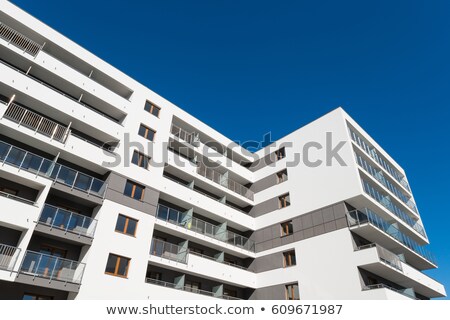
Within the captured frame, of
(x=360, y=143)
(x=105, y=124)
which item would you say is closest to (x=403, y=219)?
(x=360, y=143)

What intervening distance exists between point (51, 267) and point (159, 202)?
8.87 metres

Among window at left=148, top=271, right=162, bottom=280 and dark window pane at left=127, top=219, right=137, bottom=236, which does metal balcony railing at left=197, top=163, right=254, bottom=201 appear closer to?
dark window pane at left=127, top=219, right=137, bottom=236

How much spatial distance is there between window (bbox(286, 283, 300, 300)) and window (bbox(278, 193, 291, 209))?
606 cm

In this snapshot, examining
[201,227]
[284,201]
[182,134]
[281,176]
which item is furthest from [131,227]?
[281,176]

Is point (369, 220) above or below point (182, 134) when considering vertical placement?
below

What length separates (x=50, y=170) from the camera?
646 inches

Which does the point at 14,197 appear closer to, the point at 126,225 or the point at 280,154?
the point at 126,225

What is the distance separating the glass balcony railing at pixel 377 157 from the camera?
25156 mm

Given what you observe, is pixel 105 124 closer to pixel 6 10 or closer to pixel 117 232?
pixel 117 232

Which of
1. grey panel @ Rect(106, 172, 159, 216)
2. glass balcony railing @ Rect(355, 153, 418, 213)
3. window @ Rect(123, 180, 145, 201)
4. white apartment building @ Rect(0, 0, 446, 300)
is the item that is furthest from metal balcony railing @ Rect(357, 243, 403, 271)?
window @ Rect(123, 180, 145, 201)

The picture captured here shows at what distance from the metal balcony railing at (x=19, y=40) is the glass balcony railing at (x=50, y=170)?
6.64 metres

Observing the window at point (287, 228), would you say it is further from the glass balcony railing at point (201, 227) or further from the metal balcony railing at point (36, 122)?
the metal balcony railing at point (36, 122)

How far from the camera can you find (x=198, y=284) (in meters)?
21.8

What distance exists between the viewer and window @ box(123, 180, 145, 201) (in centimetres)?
1958
